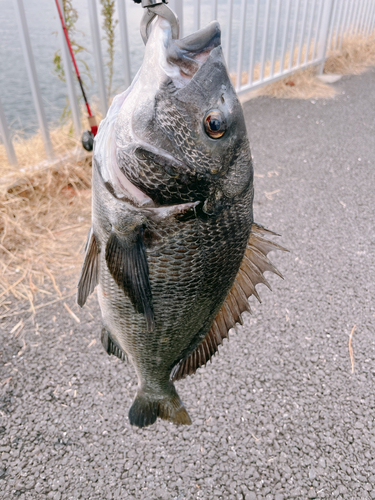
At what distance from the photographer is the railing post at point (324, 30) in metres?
7.07

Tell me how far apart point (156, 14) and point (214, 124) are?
11.8 inches

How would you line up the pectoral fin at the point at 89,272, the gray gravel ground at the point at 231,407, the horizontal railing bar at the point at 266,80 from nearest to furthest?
the pectoral fin at the point at 89,272, the gray gravel ground at the point at 231,407, the horizontal railing bar at the point at 266,80

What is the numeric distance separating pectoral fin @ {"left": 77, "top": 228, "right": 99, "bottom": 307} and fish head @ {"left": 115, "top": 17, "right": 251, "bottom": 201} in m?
0.35

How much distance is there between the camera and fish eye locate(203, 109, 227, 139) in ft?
3.13

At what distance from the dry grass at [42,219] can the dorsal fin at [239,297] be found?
1685 mm

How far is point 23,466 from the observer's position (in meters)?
1.77

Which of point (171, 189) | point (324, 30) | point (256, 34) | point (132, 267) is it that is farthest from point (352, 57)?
point (132, 267)

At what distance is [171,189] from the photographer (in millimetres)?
983

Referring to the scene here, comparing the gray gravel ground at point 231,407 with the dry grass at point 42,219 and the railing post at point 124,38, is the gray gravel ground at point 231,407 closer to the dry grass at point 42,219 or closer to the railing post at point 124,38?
the dry grass at point 42,219

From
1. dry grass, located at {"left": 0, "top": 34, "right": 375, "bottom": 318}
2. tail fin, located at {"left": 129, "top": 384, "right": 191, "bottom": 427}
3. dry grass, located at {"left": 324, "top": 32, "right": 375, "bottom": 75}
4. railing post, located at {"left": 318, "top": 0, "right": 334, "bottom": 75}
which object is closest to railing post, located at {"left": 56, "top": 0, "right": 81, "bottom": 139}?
dry grass, located at {"left": 0, "top": 34, "right": 375, "bottom": 318}

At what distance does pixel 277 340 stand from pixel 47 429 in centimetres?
149

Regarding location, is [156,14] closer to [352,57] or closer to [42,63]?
[42,63]

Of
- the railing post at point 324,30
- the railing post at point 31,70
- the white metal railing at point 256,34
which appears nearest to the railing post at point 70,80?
the white metal railing at point 256,34

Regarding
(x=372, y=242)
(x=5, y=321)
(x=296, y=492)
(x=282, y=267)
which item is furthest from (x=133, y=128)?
→ (x=372, y=242)
